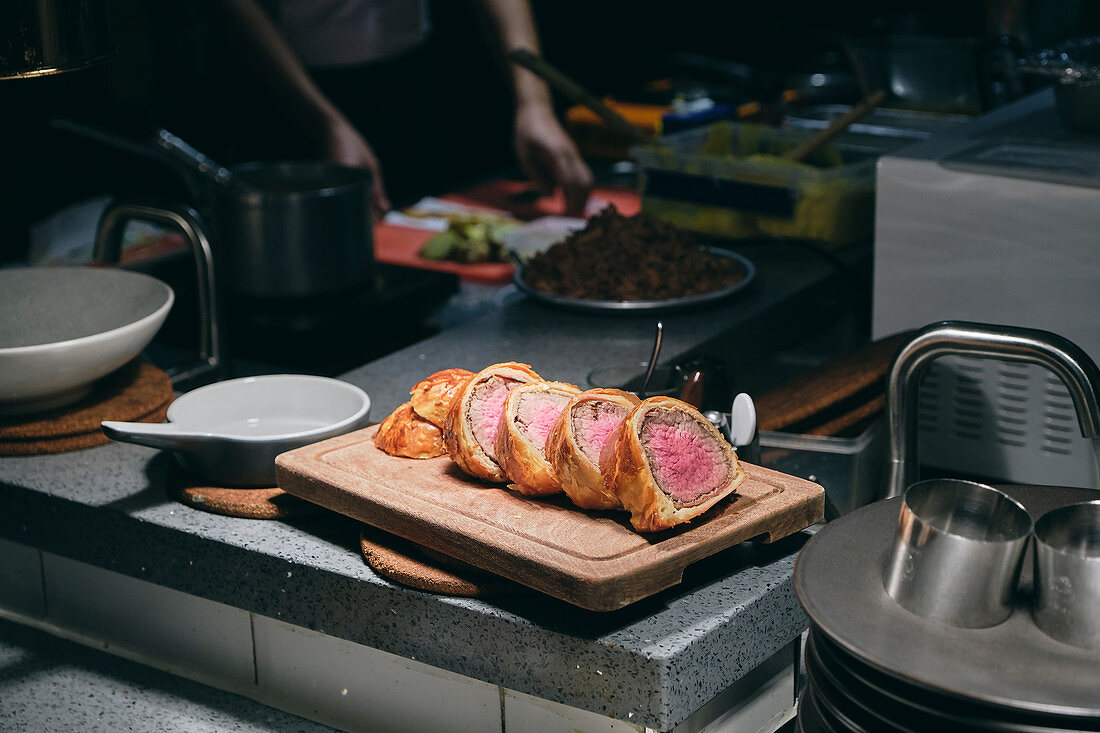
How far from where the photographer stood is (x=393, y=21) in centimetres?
372

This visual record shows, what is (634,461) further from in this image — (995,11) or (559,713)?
(995,11)

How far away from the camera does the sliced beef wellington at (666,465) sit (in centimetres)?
98

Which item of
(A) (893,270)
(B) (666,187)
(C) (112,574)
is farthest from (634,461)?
(B) (666,187)

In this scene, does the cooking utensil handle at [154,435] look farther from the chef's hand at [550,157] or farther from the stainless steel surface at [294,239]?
the chef's hand at [550,157]

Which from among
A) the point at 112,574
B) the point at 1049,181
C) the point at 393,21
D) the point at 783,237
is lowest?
the point at 112,574

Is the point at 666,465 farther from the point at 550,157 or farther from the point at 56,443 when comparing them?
the point at 550,157

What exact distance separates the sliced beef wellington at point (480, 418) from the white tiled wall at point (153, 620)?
0.33m

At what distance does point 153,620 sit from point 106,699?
11 centimetres

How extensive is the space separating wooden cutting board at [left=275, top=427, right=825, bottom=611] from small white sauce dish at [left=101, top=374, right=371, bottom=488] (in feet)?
0.21

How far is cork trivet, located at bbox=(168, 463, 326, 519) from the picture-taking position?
123 centimetres

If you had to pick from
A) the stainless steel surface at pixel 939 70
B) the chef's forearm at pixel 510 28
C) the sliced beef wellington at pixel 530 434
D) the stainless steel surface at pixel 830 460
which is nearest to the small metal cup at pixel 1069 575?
the sliced beef wellington at pixel 530 434

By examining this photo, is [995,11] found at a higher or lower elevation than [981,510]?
higher

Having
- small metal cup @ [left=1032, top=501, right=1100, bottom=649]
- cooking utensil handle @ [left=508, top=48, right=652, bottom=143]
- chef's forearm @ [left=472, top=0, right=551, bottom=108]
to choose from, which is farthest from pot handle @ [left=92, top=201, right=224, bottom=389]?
chef's forearm @ [left=472, top=0, right=551, bottom=108]

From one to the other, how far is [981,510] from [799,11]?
5335 millimetres
